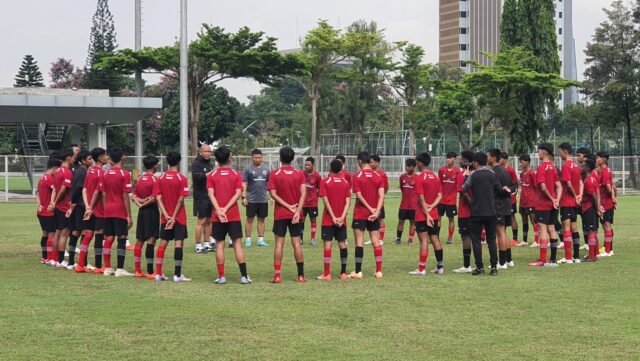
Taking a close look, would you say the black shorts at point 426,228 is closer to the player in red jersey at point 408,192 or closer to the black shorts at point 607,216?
the player in red jersey at point 408,192

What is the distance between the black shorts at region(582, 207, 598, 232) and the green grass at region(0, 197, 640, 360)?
3.87 ft

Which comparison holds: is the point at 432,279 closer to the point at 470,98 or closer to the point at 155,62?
the point at 155,62

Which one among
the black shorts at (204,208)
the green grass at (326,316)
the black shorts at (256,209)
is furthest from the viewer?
the black shorts at (256,209)

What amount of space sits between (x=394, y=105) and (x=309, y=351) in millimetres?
85256

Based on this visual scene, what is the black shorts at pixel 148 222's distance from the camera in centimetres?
1327

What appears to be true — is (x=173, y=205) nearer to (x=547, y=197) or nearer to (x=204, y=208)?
(x=204, y=208)

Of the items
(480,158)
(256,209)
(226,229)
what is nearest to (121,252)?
(226,229)

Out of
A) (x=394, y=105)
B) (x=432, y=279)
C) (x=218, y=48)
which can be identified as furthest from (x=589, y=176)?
(x=394, y=105)

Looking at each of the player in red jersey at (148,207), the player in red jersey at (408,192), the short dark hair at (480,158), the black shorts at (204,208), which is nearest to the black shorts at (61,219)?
the player in red jersey at (148,207)

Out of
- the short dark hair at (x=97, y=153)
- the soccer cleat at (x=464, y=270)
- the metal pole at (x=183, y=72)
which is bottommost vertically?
the soccer cleat at (x=464, y=270)

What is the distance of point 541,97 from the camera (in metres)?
57.2

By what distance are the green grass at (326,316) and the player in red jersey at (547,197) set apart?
62cm

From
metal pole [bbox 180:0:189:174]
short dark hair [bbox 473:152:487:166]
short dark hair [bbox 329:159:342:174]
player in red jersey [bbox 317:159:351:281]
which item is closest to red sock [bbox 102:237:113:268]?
player in red jersey [bbox 317:159:351:281]

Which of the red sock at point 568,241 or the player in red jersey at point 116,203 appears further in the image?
the red sock at point 568,241
